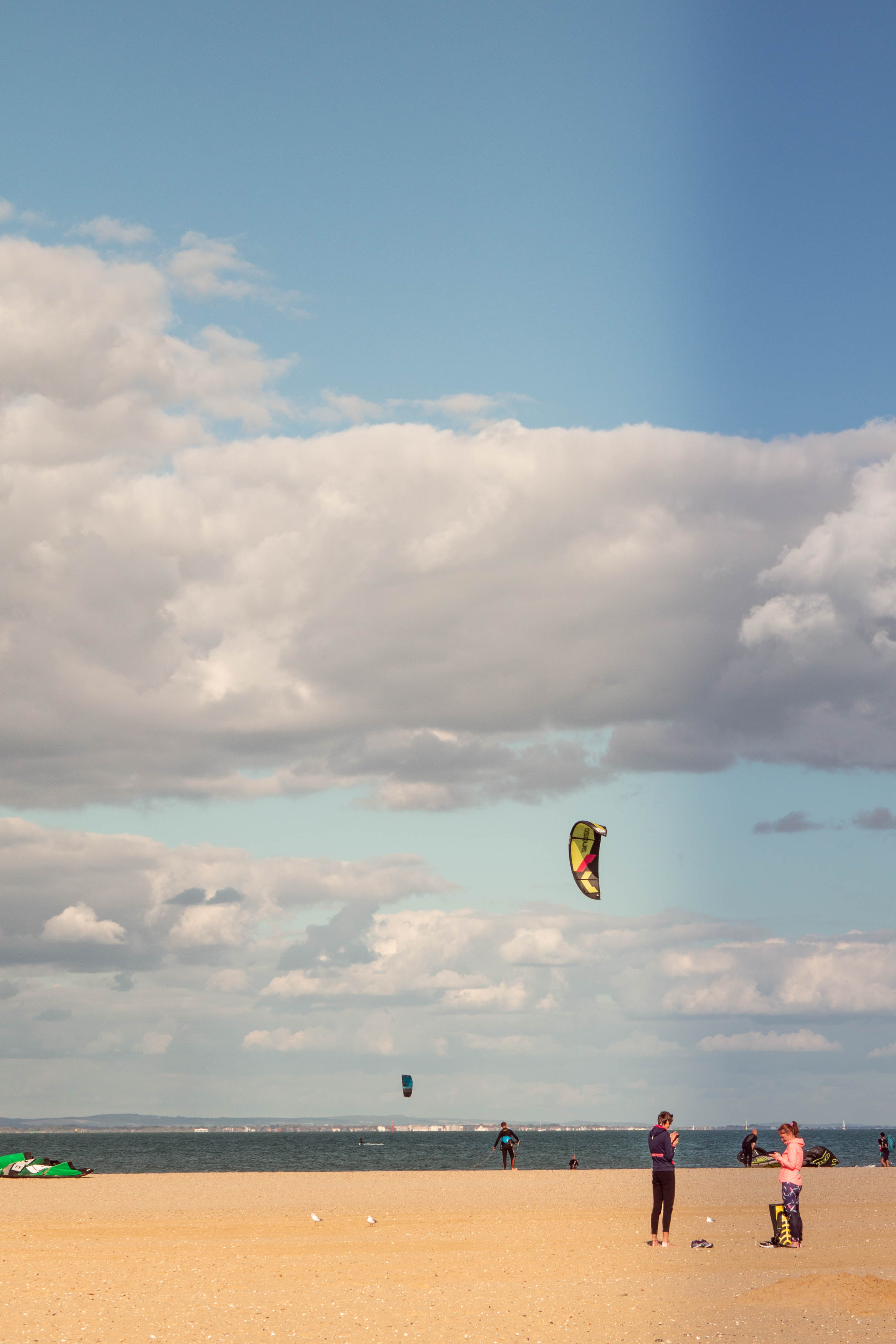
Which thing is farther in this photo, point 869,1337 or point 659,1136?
point 659,1136

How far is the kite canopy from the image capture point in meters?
20.8

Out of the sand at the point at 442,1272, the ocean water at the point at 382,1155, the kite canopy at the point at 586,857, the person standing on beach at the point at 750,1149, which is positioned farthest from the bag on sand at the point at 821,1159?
the kite canopy at the point at 586,857

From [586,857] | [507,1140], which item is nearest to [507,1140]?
[507,1140]

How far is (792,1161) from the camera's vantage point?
47.8ft

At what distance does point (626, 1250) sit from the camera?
1530 centimetres

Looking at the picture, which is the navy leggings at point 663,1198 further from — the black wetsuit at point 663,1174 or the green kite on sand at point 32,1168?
the green kite on sand at point 32,1168

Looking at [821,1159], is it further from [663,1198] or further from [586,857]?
[663,1198]

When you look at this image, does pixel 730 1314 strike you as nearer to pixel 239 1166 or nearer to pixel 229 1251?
pixel 229 1251

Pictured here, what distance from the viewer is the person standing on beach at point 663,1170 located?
14672mm

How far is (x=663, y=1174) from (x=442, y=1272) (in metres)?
3.03

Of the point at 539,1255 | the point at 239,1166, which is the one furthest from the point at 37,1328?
the point at 239,1166

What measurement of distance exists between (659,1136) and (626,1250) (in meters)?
1.84

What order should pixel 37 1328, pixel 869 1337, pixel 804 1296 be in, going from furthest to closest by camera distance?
pixel 804 1296, pixel 37 1328, pixel 869 1337

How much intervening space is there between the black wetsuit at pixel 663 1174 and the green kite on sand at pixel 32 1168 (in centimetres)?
2620
